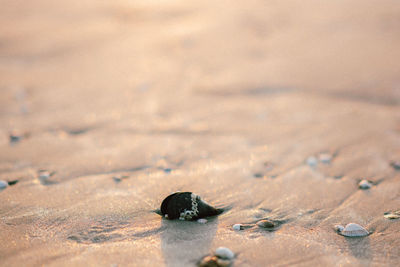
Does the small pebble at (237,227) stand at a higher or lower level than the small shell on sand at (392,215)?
higher

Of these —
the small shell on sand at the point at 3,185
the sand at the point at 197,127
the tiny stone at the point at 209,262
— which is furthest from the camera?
the small shell on sand at the point at 3,185

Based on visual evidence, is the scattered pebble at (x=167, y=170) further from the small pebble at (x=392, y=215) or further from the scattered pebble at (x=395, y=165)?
the scattered pebble at (x=395, y=165)

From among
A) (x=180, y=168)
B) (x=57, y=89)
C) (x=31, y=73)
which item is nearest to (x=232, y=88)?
(x=180, y=168)

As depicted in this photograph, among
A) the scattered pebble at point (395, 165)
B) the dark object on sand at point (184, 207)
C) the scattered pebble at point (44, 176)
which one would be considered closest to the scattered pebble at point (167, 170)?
the dark object on sand at point (184, 207)

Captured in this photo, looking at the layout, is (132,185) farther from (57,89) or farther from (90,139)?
(57,89)

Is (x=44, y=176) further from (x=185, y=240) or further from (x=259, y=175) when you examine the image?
(x=259, y=175)

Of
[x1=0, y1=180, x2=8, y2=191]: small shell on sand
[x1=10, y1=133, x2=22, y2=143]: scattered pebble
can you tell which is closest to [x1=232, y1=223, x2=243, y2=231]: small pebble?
[x1=0, y1=180, x2=8, y2=191]: small shell on sand
